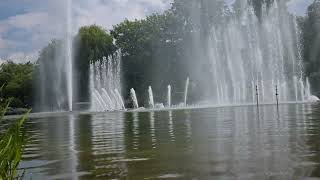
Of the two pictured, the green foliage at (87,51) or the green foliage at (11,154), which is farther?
the green foliage at (87,51)

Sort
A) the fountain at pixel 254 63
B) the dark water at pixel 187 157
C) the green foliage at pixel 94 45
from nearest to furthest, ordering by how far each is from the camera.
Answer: the dark water at pixel 187 157
the fountain at pixel 254 63
the green foliage at pixel 94 45

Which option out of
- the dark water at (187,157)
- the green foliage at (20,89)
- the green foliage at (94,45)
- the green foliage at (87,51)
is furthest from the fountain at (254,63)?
the dark water at (187,157)

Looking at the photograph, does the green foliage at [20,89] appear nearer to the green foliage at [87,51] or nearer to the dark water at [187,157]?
the green foliage at [87,51]

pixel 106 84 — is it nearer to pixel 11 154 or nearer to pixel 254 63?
pixel 254 63

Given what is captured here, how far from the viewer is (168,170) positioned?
7762mm

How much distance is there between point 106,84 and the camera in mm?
56844

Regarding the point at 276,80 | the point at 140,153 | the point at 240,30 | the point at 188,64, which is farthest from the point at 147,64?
the point at 140,153

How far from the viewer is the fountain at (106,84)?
5134cm

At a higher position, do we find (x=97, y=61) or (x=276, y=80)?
(x=97, y=61)

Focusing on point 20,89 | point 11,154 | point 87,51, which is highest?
point 87,51

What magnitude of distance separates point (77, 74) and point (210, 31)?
60.0 feet

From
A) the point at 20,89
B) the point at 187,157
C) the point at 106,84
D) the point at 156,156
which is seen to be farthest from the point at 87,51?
the point at 187,157

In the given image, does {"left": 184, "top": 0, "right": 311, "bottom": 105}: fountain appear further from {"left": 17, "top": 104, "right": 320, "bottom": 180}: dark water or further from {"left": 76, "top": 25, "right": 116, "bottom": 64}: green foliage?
{"left": 17, "top": 104, "right": 320, "bottom": 180}: dark water

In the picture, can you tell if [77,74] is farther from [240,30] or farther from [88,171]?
[88,171]
